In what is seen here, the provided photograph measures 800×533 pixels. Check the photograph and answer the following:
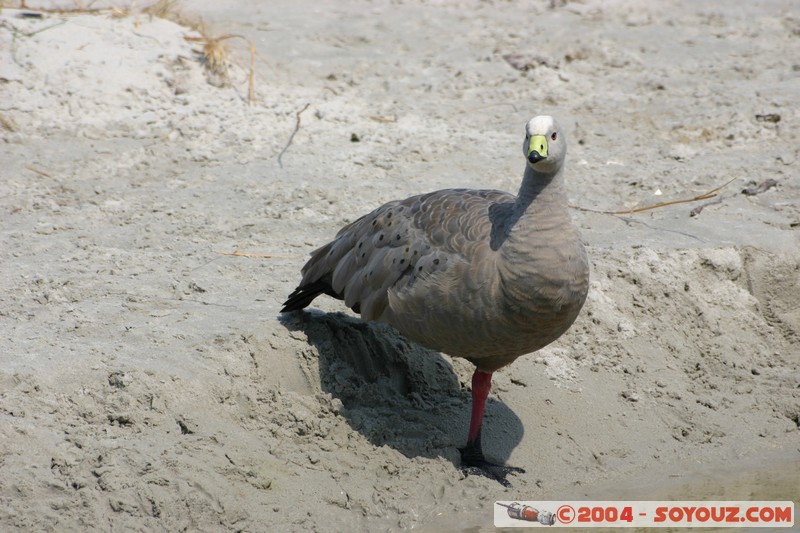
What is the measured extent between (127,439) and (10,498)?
2.10 ft

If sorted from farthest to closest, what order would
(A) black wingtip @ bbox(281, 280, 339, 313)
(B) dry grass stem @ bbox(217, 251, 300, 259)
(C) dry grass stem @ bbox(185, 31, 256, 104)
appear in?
(C) dry grass stem @ bbox(185, 31, 256, 104)
(B) dry grass stem @ bbox(217, 251, 300, 259)
(A) black wingtip @ bbox(281, 280, 339, 313)

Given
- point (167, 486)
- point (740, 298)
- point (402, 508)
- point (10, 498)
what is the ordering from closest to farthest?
point (10, 498) < point (167, 486) < point (402, 508) < point (740, 298)

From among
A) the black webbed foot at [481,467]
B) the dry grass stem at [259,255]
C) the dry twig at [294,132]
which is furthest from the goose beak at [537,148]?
the dry twig at [294,132]

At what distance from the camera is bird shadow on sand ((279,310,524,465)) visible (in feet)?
18.6

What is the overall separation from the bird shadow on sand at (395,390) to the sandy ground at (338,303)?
17mm

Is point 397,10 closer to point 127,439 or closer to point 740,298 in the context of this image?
point 740,298

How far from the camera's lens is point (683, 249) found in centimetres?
704

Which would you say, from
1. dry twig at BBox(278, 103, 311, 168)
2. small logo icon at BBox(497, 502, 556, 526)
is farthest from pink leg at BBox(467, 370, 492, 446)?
dry twig at BBox(278, 103, 311, 168)

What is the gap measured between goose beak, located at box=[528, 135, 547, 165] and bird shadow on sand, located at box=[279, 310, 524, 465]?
185 centimetres

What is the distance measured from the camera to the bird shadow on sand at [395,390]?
18.6 ft

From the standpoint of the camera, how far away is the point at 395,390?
238 inches

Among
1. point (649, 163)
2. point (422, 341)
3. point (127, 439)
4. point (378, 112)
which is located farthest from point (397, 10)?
point (127, 439)

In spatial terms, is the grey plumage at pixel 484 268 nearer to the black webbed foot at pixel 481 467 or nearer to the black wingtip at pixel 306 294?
the black webbed foot at pixel 481 467

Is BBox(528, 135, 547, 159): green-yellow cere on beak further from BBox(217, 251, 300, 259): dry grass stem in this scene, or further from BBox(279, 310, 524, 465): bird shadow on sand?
BBox(217, 251, 300, 259): dry grass stem
